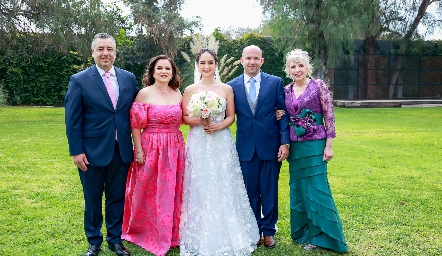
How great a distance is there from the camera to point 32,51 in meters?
16.6

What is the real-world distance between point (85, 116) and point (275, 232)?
7.03ft

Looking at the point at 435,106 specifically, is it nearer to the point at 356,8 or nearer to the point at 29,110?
the point at 356,8

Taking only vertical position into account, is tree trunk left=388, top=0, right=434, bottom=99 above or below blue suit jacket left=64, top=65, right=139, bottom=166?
above

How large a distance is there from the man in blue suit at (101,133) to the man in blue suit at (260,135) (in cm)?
106

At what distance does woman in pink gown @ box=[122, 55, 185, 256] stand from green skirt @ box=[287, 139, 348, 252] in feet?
3.67

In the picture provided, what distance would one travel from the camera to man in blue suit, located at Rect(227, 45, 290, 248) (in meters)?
4.26

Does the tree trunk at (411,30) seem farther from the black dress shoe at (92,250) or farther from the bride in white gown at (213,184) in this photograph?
the black dress shoe at (92,250)

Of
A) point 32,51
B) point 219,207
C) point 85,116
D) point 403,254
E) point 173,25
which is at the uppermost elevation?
point 173,25

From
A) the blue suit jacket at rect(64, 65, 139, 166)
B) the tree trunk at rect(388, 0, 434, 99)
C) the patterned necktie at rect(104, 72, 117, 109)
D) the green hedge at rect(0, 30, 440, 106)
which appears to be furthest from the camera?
the tree trunk at rect(388, 0, 434, 99)

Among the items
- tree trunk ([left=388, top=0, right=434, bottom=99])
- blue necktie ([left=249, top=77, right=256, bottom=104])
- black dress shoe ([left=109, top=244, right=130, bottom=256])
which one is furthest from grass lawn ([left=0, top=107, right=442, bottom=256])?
tree trunk ([left=388, top=0, right=434, bottom=99])

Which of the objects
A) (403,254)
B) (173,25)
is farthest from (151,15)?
(403,254)

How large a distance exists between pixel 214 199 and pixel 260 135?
0.74 meters

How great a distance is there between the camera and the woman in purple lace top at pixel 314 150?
4.18 meters

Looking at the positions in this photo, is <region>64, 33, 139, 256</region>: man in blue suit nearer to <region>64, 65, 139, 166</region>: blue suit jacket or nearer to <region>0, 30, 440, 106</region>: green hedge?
<region>64, 65, 139, 166</region>: blue suit jacket
